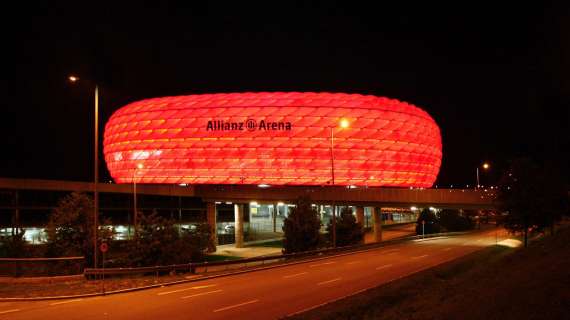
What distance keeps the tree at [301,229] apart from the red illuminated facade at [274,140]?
3087 centimetres

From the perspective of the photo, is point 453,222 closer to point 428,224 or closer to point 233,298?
point 428,224

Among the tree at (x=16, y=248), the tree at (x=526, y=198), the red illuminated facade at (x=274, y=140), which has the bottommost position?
the tree at (x=16, y=248)

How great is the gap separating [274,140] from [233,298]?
56035mm

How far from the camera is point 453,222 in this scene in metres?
92.5

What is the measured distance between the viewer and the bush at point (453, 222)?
9162 centimetres

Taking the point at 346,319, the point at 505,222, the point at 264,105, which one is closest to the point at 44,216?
the point at 264,105

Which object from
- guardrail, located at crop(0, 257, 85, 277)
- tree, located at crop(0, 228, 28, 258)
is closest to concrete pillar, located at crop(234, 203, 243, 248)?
tree, located at crop(0, 228, 28, 258)

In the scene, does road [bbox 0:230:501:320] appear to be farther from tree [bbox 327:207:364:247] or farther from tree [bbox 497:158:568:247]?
tree [bbox 327:207:364:247]

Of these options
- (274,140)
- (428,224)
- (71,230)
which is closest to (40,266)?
(71,230)

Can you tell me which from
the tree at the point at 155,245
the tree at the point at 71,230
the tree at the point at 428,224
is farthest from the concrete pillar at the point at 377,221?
the tree at the point at 71,230

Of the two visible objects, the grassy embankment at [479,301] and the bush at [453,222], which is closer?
the grassy embankment at [479,301]

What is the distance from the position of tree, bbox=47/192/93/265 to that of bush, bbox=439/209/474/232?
70.7 m

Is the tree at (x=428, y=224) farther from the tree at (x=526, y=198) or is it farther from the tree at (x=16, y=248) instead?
the tree at (x=16, y=248)

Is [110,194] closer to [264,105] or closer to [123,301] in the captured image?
[264,105]
